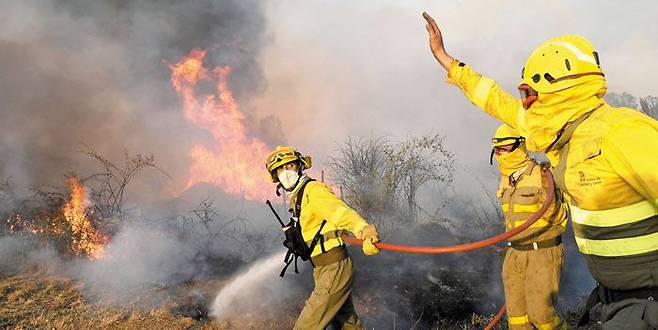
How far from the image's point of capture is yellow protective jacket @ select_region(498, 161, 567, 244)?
4441mm

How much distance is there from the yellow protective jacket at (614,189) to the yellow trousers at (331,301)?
2.37 metres

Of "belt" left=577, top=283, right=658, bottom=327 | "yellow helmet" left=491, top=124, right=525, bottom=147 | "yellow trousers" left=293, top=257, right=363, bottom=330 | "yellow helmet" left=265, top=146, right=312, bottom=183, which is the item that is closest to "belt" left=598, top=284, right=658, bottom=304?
"belt" left=577, top=283, right=658, bottom=327

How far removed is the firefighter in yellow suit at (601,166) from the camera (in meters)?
1.86

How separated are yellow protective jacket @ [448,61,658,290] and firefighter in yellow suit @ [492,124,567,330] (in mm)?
2230

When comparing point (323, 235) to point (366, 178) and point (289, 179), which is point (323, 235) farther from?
point (366, 178)

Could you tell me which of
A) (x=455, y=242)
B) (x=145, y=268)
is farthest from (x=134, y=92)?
(x=455, y=242)

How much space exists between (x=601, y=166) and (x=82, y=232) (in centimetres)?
932

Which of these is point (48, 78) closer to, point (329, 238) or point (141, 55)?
point (141, 55)

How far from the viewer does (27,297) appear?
659 centimetres

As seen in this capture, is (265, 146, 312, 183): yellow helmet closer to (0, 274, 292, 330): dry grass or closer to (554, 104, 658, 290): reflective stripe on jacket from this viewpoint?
(554, 104, 658, 290): reflective stripe on jacket

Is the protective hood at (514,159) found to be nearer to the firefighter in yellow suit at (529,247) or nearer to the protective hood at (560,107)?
the firefighter in yellow suit at (529,247)

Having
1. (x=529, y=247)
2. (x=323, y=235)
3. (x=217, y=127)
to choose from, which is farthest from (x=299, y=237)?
(x=217, y=127)

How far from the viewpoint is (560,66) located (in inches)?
84.4

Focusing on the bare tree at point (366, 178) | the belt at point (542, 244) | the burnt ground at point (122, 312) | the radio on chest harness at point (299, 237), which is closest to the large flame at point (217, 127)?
the bare tree at point (366, 178)
